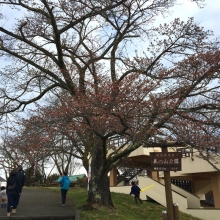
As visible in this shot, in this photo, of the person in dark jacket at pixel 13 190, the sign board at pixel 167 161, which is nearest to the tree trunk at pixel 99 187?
the person in dark jacket at pixel 13 190

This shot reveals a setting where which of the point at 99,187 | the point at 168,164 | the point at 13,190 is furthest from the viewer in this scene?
the point at 99,187

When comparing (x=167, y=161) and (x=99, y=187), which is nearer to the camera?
(x=167, y=161)

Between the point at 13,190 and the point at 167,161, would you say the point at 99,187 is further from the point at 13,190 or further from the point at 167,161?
the point at 167,161

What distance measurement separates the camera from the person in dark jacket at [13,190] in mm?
9516

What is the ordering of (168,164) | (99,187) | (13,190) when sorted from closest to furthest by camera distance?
(168,164), (13,190), (99,187)

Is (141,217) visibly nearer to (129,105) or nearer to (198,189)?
(129,105)

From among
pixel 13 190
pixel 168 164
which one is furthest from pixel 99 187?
pixel 168 164

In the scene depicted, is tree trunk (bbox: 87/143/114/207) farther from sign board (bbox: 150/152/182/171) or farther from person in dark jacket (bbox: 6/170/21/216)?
sign board (bbox: 150/152/182/171)

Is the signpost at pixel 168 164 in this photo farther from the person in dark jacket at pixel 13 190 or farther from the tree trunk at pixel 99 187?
the person in dark jacket at pixel 13 190

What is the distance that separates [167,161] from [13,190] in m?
5.54

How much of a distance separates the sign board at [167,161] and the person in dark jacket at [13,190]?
5.11m

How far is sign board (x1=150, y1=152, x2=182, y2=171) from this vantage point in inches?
299

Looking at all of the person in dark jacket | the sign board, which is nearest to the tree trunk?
the person in dark jacket

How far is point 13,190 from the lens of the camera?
958 cm
